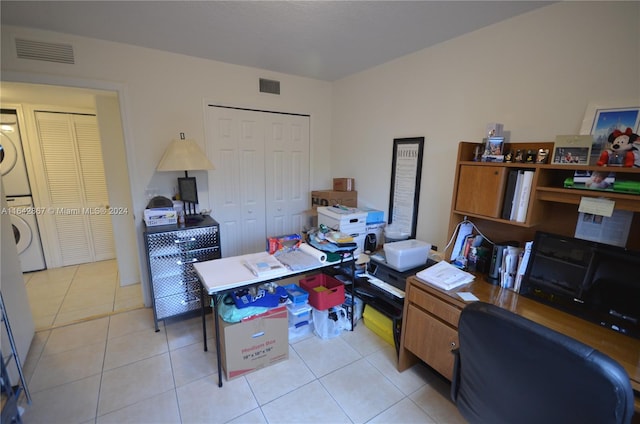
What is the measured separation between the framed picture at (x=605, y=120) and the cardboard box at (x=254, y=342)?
217 centimetres

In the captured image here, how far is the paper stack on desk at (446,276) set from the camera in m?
1.74

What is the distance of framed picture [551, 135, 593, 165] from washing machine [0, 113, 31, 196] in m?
5.33

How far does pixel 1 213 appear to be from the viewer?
6.28 ft

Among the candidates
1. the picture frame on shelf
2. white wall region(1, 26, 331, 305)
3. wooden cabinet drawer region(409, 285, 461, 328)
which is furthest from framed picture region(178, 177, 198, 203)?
the picture frame on shelf

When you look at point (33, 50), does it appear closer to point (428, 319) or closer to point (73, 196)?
point (73, 196)

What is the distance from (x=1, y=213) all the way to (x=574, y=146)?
3617 millimetres

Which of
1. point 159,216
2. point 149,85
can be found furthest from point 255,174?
point 149,85

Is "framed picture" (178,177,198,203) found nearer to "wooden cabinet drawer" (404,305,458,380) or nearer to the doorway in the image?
the doorway

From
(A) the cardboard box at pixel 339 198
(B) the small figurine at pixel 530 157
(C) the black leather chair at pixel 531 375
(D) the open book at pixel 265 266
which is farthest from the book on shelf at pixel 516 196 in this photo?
(A) the cardboard box at pixel 339 198

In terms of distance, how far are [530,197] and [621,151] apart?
0.41 m

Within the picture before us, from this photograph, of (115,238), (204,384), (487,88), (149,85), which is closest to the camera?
(204,384)

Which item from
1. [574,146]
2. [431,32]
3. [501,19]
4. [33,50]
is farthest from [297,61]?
[574,146]

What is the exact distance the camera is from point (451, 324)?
64.5 inches

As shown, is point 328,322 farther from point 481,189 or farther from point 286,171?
point 286,171
